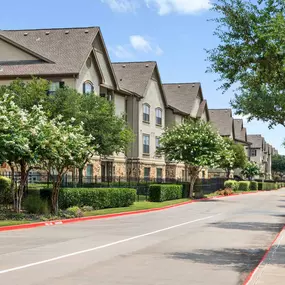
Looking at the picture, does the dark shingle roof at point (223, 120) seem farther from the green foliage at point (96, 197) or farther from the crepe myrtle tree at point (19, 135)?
the crepe myrtle tree at point (19, 135)

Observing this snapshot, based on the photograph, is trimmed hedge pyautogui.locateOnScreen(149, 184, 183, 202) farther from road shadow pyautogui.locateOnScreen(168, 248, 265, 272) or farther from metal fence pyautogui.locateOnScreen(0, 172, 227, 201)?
road shadow pyautogui.locateOnScreen(168, 248, 265, 272)

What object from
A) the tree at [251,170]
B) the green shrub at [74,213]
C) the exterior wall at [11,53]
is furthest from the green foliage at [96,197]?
the tree at [251,170]

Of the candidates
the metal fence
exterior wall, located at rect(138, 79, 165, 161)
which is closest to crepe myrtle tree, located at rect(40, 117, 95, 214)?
the metal fence

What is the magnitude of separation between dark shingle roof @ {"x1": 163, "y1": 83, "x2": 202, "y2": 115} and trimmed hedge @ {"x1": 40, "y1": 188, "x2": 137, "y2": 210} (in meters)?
34.6

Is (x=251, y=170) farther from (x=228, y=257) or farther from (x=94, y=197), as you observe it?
(x=228, y=257)

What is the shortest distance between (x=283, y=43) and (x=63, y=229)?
37.4 ft

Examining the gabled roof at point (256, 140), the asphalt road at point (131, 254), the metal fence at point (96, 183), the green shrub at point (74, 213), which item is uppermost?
the gabled roof at point (256, 140)

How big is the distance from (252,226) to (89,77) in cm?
2496

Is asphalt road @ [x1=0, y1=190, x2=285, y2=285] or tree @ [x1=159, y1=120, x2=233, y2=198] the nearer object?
asphalt road @ [x1=0, y1=190, x2=285, y2=285]

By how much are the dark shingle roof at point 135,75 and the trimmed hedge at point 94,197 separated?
2213 centimetres

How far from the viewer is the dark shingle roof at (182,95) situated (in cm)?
7044

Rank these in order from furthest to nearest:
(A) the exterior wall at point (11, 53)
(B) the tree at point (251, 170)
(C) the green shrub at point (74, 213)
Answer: (B) the tree at point (251, 170) → (A) the exterior wall at point (11, 53) → (C) the green shrub at point (74, 213)

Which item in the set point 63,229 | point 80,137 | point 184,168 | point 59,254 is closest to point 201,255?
point 59,254

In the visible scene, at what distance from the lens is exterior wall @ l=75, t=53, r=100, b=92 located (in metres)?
43.7
